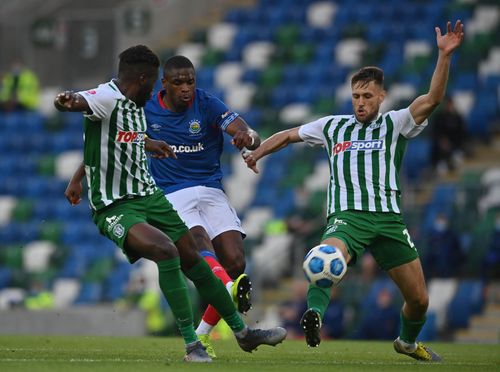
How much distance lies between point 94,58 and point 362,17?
18.9 feet

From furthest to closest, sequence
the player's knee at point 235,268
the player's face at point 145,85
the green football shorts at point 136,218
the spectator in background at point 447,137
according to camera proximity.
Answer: the spectator in background at point 447,137
the player's knee at point 235,268
the player's face at point 145,85
the green football shorts at point 136,218

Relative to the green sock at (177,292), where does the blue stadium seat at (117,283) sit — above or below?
below

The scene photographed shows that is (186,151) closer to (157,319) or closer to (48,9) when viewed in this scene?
(157,319)

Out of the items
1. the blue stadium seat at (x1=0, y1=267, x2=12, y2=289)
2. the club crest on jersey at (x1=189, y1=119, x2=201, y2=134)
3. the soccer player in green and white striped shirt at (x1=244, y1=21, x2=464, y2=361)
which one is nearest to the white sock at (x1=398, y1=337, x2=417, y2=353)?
the soccer player in green and white striped shirt at (x1=244, y1=21, x2=464, y2=361)

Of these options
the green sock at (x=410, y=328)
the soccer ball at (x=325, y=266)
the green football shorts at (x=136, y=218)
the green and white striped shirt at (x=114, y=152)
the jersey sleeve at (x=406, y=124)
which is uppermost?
the jersey sleeve at (x=406, y=124)

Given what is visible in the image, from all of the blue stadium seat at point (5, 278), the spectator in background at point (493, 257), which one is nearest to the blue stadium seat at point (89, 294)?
the blue stadium seat at point (5, 278)

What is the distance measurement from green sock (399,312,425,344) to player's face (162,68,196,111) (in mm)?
2384

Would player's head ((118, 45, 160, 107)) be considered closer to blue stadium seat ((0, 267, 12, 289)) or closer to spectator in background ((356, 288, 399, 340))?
spectator in background ((356, 288, 399, 340))

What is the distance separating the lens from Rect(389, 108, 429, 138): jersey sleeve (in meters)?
9.70

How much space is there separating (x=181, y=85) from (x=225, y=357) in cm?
213

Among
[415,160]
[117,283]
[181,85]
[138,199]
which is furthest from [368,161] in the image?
[117,283]

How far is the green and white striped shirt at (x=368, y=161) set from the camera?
31.6 feet

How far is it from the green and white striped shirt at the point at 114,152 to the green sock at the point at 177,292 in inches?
24.8

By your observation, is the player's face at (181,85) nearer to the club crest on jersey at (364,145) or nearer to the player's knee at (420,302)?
the club crest on jersey at (364,145)
